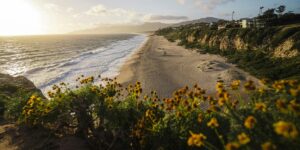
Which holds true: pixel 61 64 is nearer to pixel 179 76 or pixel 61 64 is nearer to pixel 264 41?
pixel 179 76

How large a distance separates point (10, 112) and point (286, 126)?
8351 millimetres

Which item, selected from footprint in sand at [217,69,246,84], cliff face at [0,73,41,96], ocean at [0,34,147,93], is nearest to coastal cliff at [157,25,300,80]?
footprint in sand at [217,69,246,84]

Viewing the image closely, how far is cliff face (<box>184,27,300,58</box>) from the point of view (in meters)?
25.5

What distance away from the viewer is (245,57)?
28.4 metres

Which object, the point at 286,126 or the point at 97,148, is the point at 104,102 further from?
the point at 286,126

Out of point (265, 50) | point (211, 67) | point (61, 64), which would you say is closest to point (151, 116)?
point (211, 67)

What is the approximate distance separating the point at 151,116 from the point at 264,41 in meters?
27.1

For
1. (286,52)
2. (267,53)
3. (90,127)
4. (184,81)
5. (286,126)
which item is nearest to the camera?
(286,126)

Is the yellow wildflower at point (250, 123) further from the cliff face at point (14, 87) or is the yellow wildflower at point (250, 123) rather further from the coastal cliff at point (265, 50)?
the coastal cliff at point (265, 50)

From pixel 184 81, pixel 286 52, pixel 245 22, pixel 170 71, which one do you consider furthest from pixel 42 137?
pixel 245 22

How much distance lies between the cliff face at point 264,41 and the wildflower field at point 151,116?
21224mm

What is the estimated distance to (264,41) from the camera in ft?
98.9

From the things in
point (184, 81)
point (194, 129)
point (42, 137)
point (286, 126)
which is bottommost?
point (184, 81)

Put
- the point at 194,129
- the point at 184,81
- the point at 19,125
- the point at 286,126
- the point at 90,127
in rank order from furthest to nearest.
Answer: the point at 184,81, the point at 19,125, the point at 90,127, the point at 194,129, the point at 286,126
